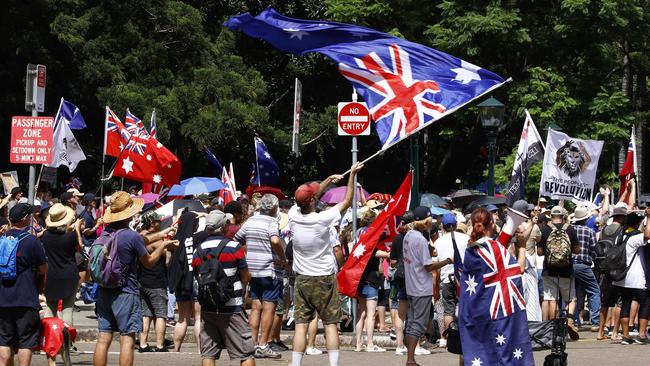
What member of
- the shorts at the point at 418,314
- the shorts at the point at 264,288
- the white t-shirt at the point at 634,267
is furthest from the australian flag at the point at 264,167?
the shorts at the point at 418,314

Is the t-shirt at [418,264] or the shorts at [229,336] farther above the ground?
the t-shirt at [418,264]

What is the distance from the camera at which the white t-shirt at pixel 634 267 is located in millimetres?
16672

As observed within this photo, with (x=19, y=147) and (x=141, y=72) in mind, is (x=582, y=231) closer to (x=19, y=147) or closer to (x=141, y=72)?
(x=19, y=147)

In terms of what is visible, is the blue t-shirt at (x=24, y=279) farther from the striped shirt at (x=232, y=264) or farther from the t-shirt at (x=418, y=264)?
the t-shirt at (x=418, y=264)

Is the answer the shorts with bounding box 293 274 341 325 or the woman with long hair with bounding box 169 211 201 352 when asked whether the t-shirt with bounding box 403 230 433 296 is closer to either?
the shorts with bounding box 293 274 341 325

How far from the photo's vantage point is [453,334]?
1055 cm

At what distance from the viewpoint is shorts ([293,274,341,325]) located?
1200 cm

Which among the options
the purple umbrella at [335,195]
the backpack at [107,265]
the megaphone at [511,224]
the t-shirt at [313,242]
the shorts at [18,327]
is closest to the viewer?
the megaphone at [511,224]

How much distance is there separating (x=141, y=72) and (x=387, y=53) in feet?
67.1

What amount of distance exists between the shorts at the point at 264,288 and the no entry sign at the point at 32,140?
140 inches

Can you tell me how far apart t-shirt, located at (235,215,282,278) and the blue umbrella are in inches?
279

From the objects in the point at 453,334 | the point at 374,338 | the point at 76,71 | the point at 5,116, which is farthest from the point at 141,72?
the point at 453,334

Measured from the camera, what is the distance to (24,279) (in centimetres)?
1095

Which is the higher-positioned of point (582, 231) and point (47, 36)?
point (47, 36)
